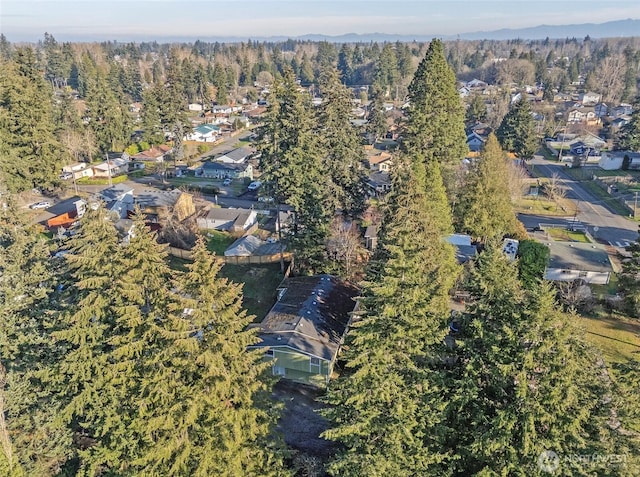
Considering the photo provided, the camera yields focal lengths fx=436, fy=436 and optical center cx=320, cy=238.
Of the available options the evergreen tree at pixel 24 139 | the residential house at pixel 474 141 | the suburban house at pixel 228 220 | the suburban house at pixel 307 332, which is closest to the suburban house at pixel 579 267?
the suburban house at pixel 307 332

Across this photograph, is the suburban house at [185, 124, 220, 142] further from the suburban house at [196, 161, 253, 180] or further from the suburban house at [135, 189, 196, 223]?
the suburban house at [135, 189, 196, 223]

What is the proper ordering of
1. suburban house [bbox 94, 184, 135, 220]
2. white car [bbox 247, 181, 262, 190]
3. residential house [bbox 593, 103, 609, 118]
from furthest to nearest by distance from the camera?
1. residential house [bbox 593, 103, 609, 118]
2. white car [bbox 247, 181, 262, 190]
3. suburban house [bbox 94, 184, 135, 220]

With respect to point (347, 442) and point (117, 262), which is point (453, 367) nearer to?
point (347, 442)

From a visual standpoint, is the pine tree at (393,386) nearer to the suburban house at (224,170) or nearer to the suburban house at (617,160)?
the suburban house at (224,170)

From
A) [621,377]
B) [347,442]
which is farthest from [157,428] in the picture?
[621,377]

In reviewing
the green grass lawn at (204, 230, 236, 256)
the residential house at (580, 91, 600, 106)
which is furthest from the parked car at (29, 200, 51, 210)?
the residential house at (580, 91, 600, 106)

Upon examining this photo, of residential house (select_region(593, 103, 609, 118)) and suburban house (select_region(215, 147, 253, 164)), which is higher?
residential house (select_region(593, 103, 609, 118))

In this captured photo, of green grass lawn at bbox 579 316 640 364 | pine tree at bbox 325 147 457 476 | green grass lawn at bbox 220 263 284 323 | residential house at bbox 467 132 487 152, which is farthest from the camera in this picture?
residential house at bbox 467 132 487 152
